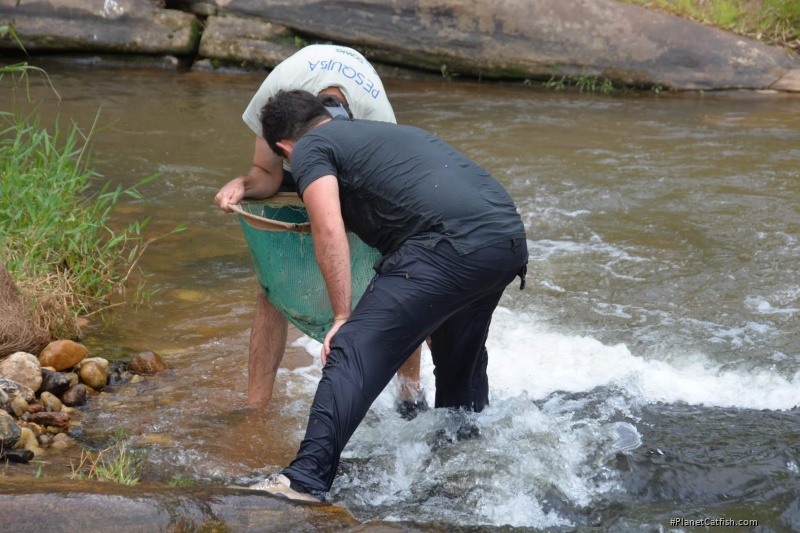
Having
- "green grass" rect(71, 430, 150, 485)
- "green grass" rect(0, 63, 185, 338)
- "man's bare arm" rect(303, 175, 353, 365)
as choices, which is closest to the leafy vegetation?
"green grass" rect(0, 63, 185, 338)

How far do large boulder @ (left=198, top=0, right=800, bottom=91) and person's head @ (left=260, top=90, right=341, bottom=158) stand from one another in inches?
346

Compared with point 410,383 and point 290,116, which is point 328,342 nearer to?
point 290,116

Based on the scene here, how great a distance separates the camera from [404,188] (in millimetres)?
3211

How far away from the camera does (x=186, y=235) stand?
6555 millimetres

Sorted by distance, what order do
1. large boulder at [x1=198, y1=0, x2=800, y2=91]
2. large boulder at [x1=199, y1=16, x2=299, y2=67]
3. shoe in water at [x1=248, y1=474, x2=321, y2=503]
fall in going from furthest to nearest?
1. large boulder at [x1=199, y1=16, x2=299, y2=67]
2. large boulder at [x1=198, y1=0, x2=800, y2=91]
3. shoe in water at [x1=248, y1=474, x2=321, y2=503]

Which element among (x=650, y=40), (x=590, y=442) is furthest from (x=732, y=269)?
(x=650, y=40)

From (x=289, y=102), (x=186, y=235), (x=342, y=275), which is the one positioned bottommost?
(x=186, y=235)

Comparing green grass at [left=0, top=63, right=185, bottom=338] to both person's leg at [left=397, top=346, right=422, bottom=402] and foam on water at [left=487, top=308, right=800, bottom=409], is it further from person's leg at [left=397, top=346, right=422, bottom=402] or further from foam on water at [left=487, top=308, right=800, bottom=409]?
foam on water at [left=487, top=308, right=800, bottom=409]

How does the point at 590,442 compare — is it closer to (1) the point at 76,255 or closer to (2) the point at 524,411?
(2) the point at 524,411

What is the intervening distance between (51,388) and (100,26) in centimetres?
915

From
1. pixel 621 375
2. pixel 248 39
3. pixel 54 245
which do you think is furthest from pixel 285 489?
pixel 248 39

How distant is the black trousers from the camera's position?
9.81 feet

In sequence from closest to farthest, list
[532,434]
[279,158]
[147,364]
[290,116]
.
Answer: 1. [290,116]
2. [532,434]
3. [279,158]
4. [147,364]

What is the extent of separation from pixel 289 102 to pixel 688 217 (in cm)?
449
